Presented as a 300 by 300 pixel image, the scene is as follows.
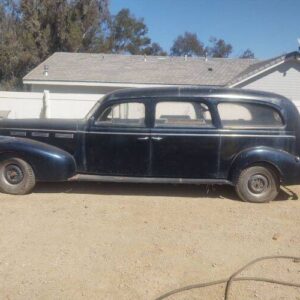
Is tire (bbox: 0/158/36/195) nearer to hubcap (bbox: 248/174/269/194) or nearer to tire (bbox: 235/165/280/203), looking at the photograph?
tire (bbox: 235/165/280/203)

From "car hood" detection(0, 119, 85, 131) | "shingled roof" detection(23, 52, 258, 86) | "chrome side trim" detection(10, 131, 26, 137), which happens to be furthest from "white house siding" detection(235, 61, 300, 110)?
"chrome side trim" detection(10, 131, 26, 137)

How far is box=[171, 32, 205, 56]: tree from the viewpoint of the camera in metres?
64.1

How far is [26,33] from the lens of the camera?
36156 mm

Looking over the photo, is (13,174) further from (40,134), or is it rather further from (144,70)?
(144,70)

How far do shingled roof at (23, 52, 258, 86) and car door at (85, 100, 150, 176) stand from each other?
15.9 meters

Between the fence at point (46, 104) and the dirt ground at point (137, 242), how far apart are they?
715 cm

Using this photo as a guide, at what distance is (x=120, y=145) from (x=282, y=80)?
15.6 m

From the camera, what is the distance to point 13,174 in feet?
23.2

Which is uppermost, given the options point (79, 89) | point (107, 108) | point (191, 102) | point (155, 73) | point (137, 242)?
point (155, 73)

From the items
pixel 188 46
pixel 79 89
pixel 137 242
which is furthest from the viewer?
pixel 188 46

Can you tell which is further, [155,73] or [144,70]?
[144,70]

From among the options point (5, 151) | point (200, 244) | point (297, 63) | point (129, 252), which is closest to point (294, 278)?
point (200, 244)

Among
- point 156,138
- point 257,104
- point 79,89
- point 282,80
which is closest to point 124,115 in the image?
point 156,138

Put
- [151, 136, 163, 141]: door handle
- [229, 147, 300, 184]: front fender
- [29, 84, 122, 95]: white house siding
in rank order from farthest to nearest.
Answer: [29, 84, 122, 95]: white house siding < [151, 136, 163, 141]: door handle < [229, 147, 300, 184]: front fender
